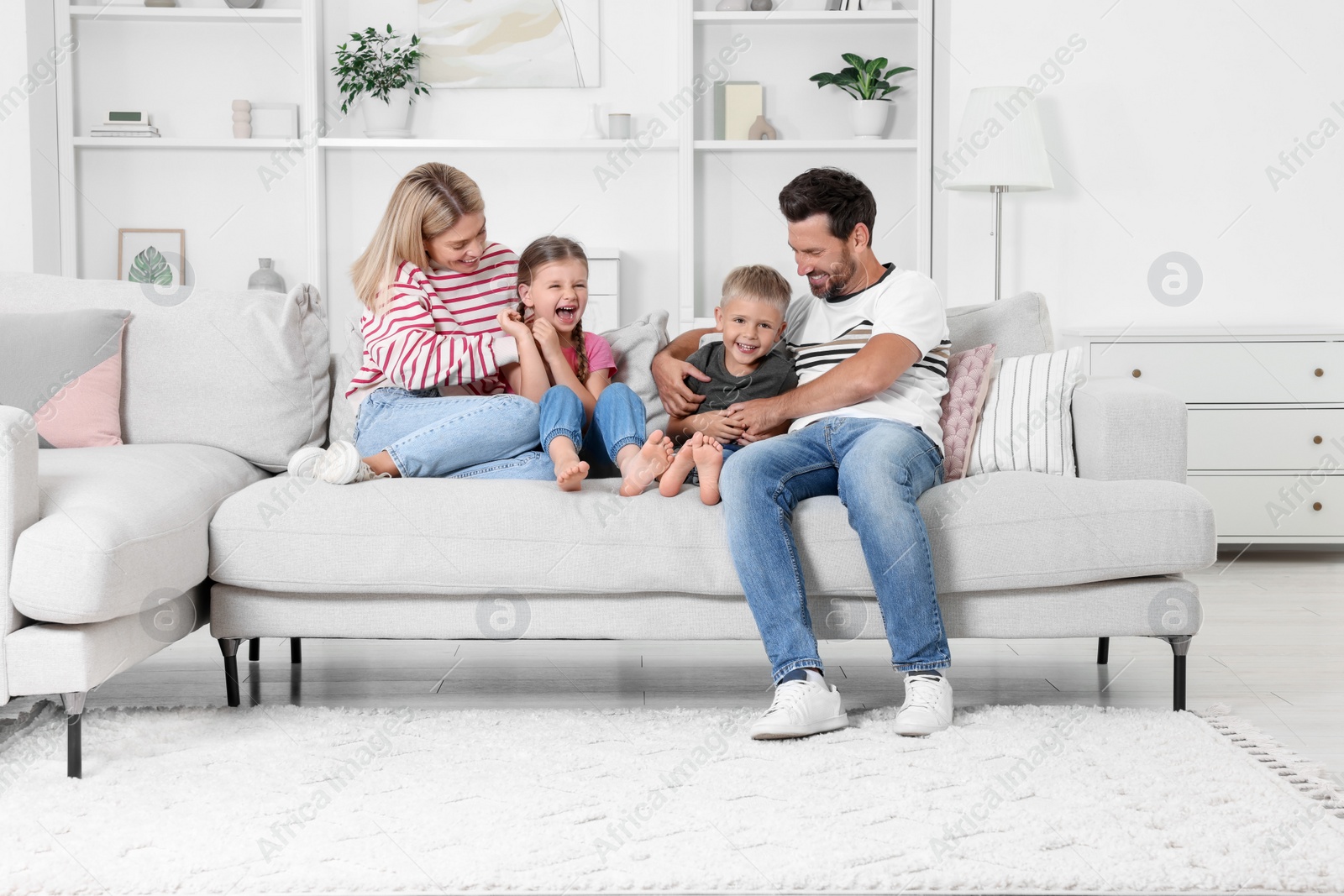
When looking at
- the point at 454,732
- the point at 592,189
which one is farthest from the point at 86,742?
the point at 592,189

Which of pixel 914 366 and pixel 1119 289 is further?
pixel 1119 289

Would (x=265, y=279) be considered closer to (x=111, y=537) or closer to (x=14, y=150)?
(x=14, y=150)

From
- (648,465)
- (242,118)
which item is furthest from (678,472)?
(242,118)

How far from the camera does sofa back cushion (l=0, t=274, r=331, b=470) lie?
224 cm

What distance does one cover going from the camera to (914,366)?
212cm

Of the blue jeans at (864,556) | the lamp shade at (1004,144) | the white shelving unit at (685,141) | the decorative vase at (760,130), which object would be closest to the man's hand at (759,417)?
the blue jeans at (864,556)

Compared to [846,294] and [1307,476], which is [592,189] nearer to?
[846,294]

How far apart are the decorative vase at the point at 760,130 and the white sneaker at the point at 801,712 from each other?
268cm

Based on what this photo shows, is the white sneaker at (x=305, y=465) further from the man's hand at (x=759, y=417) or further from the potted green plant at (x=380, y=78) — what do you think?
the potted green plant at (x=380, y=78)

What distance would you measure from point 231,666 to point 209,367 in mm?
648

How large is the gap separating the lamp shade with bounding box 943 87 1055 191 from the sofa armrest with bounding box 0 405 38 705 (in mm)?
2749

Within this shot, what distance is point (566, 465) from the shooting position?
189cm

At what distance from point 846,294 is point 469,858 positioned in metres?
1.27

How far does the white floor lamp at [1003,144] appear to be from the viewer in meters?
3.47
